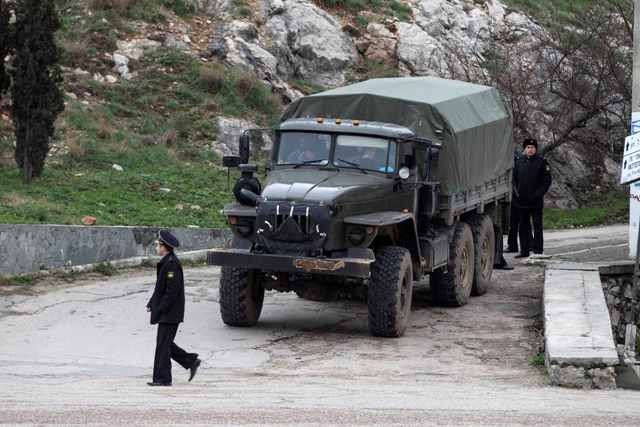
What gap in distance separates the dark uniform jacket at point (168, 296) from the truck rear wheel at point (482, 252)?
7863 millimetres

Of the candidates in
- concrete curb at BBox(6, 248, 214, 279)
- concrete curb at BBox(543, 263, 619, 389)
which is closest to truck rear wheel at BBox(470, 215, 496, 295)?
concrete curb at BBox(543, 263, 619, 389)

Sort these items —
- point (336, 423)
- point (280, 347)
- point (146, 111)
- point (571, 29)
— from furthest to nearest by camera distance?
point (571, 29)
point (146, 111)
point (280, 347)
point (336, 423)

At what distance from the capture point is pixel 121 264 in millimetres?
19391

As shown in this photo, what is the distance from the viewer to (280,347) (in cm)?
1394

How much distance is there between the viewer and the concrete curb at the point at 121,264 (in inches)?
708

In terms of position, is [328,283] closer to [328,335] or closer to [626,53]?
[328,335]

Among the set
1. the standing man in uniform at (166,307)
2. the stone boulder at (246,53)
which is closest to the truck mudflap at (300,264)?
the standing man in uniform at (166,307)

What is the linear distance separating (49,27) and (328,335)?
11.2 m

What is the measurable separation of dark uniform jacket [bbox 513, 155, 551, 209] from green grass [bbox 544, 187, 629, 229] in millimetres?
7228

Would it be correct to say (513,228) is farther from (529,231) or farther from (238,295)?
(238,295)

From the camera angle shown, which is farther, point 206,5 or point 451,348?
point 206,5

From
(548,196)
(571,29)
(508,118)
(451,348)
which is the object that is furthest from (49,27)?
(571,29)

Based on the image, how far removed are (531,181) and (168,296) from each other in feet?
37.5

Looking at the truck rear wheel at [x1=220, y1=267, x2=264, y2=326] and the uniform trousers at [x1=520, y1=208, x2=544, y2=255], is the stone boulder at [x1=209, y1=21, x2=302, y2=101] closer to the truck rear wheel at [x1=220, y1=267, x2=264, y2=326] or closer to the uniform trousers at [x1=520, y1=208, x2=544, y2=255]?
the uniform trousers at [x1=520, y1=208, x2=544, y2=255]
